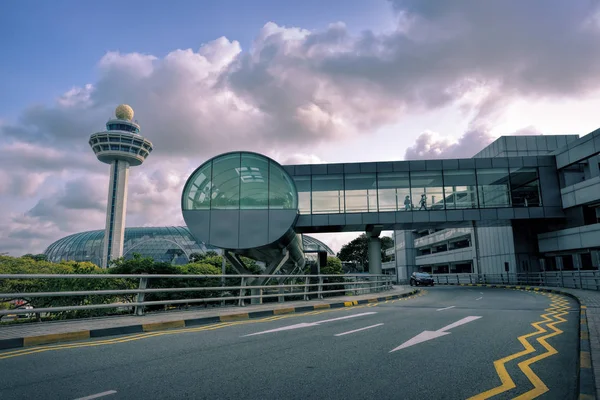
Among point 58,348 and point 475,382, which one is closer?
point 475,382

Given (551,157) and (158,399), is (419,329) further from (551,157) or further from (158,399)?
(551,157)

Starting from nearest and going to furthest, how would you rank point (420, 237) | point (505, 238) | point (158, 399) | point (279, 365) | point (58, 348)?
1. point (158, 399)
2. point (279, 365)
3. point (58, 348)
4. point (505, 238)
5. point (420, 237)

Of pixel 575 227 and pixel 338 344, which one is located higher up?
pixel 575 227

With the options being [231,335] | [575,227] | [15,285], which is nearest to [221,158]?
[15,285]

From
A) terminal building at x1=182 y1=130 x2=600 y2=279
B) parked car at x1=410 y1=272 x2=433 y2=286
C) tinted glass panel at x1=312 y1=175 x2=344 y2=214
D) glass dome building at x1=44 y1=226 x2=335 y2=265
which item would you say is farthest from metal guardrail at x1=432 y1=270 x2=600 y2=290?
glass dome building at x1=44 y1=226 x2=335 y2=265

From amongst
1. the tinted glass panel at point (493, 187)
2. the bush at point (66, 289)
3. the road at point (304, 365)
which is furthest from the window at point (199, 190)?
the tinted glass panel at point (493, 187)

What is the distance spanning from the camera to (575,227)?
29.8m

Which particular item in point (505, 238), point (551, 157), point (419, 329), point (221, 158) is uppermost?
point (551, 157)

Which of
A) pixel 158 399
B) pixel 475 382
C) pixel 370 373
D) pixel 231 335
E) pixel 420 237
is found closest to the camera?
pixel 158 399

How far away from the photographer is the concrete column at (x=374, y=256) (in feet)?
103

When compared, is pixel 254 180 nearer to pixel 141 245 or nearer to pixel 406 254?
pixel 406 254

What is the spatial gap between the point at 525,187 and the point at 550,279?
24.1ft

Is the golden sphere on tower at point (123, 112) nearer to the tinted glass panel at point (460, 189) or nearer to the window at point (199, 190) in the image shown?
the tinted glass panel at point (460, 189)

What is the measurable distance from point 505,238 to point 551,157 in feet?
26.5
